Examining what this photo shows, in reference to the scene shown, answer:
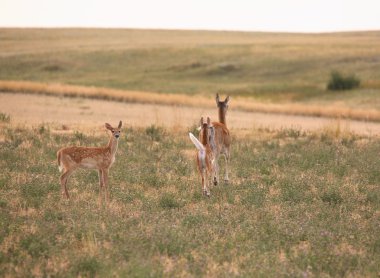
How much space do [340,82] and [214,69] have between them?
20.4m

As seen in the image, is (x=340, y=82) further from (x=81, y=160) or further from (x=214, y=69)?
(x=81, y=160)

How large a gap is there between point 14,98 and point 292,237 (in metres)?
30.5

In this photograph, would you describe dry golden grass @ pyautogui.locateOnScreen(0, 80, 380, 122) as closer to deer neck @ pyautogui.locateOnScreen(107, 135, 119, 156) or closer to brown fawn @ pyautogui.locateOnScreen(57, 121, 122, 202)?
deer neck @ pyautogui.locateOnScreen(107, 135, 119, 156)

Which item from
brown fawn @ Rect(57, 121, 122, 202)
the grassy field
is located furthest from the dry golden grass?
brown fawn @ Rect(57, 121, 122, 202)

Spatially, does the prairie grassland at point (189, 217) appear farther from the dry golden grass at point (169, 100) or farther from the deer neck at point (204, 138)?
the dry golden grass at point (169, 100)

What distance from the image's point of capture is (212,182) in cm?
1536

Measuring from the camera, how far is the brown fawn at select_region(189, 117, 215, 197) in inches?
560

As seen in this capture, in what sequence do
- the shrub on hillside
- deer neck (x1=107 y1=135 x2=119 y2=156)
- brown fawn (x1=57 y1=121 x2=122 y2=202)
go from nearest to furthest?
brown fawn (x1=57 y1=121 x2=122 y2=202)
deer neck (x1=107 y1=135 x2=119 y2=156)
the shrub on hillside

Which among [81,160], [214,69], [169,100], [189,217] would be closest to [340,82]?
[214,69]

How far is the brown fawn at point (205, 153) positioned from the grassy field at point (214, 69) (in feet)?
104

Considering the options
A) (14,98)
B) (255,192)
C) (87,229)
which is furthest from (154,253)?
(14,98)

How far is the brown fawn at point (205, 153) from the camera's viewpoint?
14227 millimetres

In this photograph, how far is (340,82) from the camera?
56.8m

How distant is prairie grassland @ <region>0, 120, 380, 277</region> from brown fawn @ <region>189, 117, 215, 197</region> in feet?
1.31
